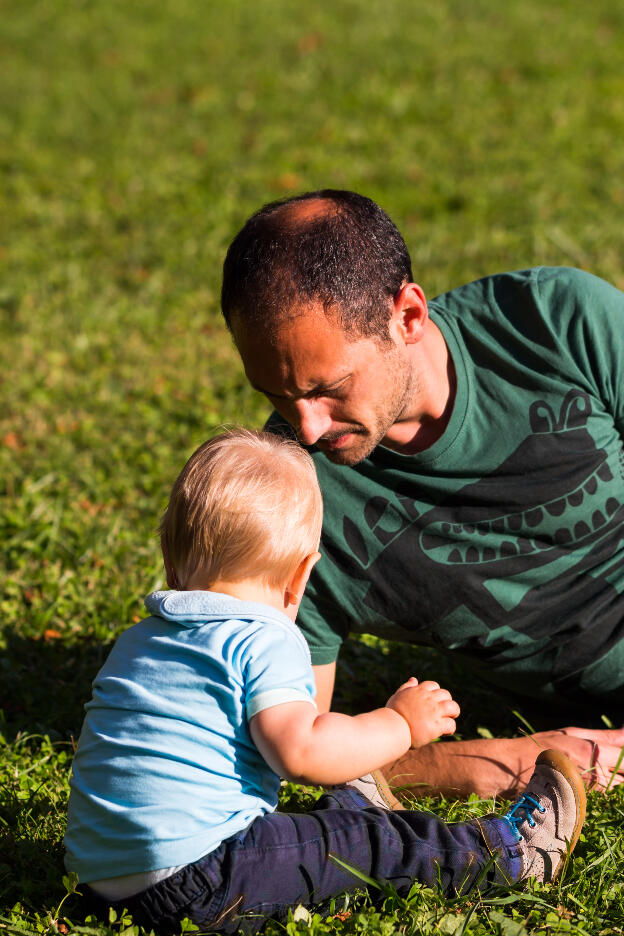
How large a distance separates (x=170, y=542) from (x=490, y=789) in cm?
120

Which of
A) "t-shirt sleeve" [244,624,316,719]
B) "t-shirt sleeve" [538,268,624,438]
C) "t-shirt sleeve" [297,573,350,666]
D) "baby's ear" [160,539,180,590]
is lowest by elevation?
"t-shirt sleeve" [297,573,350,666]

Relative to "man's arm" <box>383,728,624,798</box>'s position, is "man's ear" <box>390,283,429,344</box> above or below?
above

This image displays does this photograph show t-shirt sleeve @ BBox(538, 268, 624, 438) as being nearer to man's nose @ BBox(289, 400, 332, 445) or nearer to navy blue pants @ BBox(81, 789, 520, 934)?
man's nose @ BBox(289, 400, 332, 445)

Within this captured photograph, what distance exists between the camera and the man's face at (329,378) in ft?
8.80

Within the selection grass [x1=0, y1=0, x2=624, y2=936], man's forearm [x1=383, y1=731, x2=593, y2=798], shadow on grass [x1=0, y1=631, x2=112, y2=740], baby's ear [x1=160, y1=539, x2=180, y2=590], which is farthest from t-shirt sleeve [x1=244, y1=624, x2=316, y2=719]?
shadow on grass [x1=0, y1=631, x2=112, y2=740]

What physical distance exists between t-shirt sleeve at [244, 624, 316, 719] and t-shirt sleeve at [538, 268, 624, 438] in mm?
1278

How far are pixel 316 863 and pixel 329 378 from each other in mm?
1159

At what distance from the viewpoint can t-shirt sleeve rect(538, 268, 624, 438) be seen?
3.01 m

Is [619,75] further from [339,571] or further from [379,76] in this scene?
[339,571]

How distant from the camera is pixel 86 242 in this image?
761 centimetres

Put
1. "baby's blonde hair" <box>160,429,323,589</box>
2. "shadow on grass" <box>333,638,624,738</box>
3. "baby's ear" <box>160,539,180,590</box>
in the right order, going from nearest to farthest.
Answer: "baby's blonde hair" <box>160,429,323,589</box>, "baby's ear" <box>160,539,180,590</box>, "shadow on grass" <box>333,638,624,738</box>

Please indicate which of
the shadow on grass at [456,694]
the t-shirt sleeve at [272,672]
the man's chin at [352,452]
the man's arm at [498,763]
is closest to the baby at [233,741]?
the t-shirt sleeve at [272,672]

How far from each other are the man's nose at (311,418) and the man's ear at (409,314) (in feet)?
0.94

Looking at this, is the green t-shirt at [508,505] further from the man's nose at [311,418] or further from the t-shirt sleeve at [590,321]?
the man's nose at [311,418]
